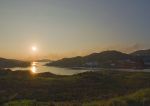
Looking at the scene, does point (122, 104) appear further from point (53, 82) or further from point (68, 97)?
point (53, 82)

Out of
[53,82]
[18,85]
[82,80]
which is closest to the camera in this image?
[18,85]

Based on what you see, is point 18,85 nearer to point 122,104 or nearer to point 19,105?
point 19,105

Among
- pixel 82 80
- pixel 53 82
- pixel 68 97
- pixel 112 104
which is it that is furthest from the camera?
pixel 82 80

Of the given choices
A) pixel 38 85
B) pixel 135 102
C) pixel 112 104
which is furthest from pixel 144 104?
pixel 38 85

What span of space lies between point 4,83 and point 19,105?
2614 centimetres

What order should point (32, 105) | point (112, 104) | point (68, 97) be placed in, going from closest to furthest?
point (112, 104)
point (32, 105)
point (68, 97)

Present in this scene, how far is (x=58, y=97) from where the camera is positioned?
115 ft

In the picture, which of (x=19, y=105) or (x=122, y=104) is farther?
(x=19, y=105)

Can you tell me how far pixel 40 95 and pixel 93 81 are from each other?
72.9 feet

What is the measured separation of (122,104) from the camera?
66.7 feet

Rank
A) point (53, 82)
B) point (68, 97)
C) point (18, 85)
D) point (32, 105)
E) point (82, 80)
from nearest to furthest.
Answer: point (32, 105)
point (68, 97)
point (18, 85)
point (53, 82)
point (82, 80)

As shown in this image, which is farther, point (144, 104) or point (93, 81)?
point (93, 81)

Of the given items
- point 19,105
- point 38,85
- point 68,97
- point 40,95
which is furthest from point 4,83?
point 19,105

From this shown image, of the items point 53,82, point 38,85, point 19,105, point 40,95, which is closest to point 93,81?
point 53,82
